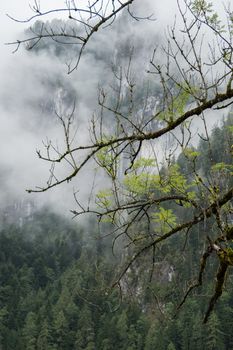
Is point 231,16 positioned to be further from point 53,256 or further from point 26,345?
point 53,256

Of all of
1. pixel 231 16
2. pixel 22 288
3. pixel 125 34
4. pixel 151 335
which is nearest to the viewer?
pixel 231 16

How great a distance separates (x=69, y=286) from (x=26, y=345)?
22.0 m

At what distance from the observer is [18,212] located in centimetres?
16550

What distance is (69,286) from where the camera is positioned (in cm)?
7650

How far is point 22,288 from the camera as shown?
8581 centimetres

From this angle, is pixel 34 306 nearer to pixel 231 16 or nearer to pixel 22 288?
pixel 22 288

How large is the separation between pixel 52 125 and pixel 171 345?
162023 mm

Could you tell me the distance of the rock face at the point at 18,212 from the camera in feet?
529

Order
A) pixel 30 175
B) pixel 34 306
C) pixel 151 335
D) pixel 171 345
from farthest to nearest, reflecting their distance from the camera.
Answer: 1. pixel 30 175
2. pixel 34 306
3. pixel 151 335
4. pixel 171 345

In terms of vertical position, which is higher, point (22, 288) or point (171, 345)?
point (22, 288)

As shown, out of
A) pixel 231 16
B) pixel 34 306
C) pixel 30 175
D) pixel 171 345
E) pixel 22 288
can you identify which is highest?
pixel 30 175

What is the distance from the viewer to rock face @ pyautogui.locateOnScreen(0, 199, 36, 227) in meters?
161

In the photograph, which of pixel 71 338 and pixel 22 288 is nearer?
pixel 71 338

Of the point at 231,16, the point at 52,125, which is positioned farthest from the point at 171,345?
the point at 52,125
